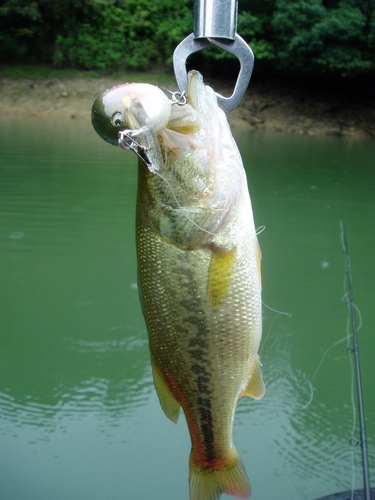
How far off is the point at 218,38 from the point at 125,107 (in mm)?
306

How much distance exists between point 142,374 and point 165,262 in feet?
9.25

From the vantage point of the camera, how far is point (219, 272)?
132cm

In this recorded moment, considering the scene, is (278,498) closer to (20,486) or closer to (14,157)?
(20,486)

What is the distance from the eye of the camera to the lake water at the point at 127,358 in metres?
3.17

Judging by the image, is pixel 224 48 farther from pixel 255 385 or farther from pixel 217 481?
pixel 217 481

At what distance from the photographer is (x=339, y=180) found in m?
9.80

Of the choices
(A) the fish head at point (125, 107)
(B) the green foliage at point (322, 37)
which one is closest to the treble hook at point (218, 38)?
(A) the fish head at point (125, 107)

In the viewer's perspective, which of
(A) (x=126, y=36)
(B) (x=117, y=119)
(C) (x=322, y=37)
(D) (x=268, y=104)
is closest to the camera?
(B) (x=117, y=119)

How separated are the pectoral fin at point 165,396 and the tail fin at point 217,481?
150 mm

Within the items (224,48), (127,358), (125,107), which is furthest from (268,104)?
(125,107)

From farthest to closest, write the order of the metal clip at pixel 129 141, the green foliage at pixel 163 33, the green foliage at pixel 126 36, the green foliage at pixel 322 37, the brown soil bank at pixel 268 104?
1. the green foliage at pixel 126 36
2. the green foliage at pixel 163 33
3. the green foliage at pixel 322 37
4. the brown soil bank at pixel 268 104
5. the metal clip at pixel 129 141

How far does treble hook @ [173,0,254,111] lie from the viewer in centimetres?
130

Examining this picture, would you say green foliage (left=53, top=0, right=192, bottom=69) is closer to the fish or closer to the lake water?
the lake water

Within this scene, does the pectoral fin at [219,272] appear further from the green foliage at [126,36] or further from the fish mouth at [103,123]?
the green foliage at [126,36]
